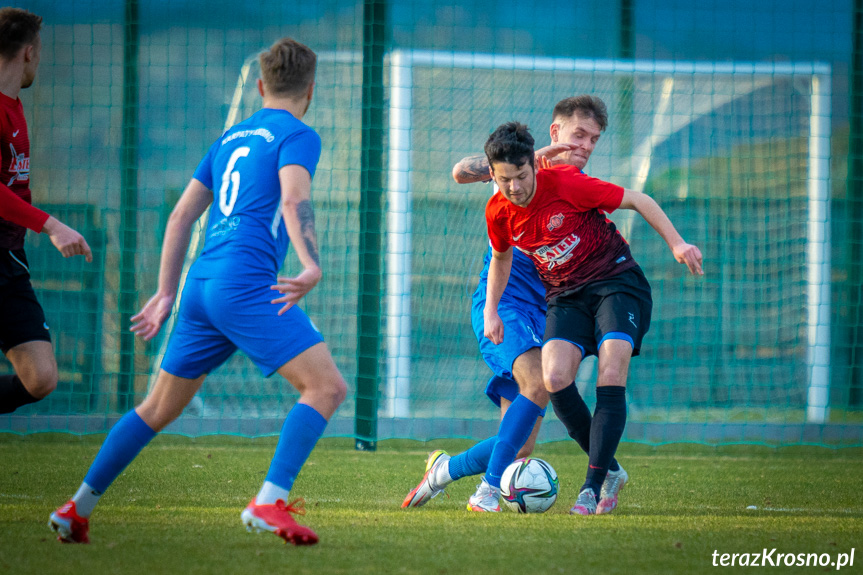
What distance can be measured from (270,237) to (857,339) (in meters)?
6.89

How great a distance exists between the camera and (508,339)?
14.5 ft

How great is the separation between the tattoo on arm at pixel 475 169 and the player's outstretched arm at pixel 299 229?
1503mm

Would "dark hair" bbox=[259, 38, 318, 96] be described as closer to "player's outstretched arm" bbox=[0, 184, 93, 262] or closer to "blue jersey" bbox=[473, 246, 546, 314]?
"player's outstretched arm" bbox=[0, 184, 93, 262]

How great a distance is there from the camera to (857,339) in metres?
8.33

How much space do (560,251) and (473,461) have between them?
1.11 m

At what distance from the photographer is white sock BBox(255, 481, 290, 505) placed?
301 centimetres

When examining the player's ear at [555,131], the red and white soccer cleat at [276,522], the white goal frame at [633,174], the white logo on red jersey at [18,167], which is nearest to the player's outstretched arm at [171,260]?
the red and white soccer cleat at [276,522]

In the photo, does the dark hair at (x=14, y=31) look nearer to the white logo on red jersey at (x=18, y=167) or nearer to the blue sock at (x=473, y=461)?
the white logo on red jersey at (x=18, y=167)

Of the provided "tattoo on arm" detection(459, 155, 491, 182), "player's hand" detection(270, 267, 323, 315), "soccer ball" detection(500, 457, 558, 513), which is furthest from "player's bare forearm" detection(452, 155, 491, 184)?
"player's hand" detection(270, 267, 323, 315)

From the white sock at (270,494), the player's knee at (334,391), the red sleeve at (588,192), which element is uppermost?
the red sleeve at (588,192)

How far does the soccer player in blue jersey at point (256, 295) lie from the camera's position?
305 centimetres

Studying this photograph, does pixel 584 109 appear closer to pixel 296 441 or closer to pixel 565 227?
pixel 565 227

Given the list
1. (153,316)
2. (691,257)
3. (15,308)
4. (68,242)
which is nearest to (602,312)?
(691,257)

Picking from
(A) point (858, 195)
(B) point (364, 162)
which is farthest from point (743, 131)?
(B) point (364, 162)
